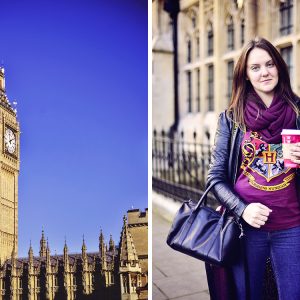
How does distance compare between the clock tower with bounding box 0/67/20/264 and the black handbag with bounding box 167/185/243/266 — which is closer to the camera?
the black handbag with bounding box 167/185/243/266

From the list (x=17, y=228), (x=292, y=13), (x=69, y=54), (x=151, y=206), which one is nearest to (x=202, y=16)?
(x=292, y=13)

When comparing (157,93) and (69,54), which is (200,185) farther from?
(69,54)

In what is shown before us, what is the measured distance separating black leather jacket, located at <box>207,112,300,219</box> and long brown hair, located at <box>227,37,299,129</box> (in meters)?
0.10

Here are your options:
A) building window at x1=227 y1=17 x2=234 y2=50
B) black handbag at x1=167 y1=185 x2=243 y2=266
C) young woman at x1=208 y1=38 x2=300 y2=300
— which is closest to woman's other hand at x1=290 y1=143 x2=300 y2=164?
young woman at x1=208 y1=38 x2=300 y2=300

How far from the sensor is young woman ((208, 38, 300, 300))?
136 inches

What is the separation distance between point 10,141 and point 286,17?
10.2 ft

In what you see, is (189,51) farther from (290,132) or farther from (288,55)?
(290,132)

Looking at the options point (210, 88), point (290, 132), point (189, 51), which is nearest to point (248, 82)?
point (290, 132)

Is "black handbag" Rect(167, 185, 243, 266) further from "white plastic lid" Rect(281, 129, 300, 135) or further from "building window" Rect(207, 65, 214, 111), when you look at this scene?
"building window" Rect(207, 65, 214, 111)

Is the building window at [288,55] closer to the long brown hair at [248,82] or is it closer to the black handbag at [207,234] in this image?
the long brown hair at [248,82]

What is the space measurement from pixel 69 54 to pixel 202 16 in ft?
4.86

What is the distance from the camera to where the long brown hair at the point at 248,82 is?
353 centimetres

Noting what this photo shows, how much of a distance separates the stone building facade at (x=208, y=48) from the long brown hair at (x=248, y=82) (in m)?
0.32

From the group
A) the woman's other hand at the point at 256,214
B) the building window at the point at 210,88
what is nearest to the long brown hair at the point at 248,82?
the building window at the point at 210,88
